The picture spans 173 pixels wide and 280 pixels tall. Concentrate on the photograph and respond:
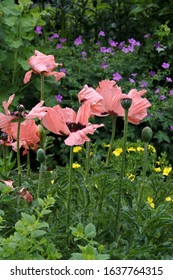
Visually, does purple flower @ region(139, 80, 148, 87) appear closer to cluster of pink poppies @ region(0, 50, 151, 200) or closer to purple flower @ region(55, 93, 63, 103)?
purple flower @ region(55, 93, 63, 103)

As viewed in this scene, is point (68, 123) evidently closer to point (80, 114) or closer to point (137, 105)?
point (80, 114)

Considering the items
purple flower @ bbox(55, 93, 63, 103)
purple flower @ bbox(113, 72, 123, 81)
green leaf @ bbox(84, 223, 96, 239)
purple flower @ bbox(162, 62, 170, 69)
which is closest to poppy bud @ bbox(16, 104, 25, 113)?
green leaf @ bbox(84, 223, 96, 239)

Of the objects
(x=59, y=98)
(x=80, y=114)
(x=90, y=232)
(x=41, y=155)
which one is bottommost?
(x=59, y=98)

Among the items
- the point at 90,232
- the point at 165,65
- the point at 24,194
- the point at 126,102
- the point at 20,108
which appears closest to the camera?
the point at 90,232

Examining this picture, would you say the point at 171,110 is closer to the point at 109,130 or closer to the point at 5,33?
the point at 109,130

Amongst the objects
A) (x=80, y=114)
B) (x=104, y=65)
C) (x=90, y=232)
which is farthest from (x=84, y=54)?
(x=90, y=232)

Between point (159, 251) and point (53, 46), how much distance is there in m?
4.38

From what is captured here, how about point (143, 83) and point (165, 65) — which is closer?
point (143, 83)

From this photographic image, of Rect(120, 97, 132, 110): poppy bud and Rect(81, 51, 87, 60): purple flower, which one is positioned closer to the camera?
Rect(120, 97, 132, 110): poppy bud

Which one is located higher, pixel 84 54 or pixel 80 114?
pixel 80 114

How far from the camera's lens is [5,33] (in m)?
5.12

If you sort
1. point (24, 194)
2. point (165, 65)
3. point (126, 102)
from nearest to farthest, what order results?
point (126, 102), point (24, 194), point (165, 65)

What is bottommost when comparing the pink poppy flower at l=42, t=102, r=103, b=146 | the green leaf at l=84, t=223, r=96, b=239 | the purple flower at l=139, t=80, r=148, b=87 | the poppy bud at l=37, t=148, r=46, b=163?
the purple flower at l=139, t=80, r=148, b=87
